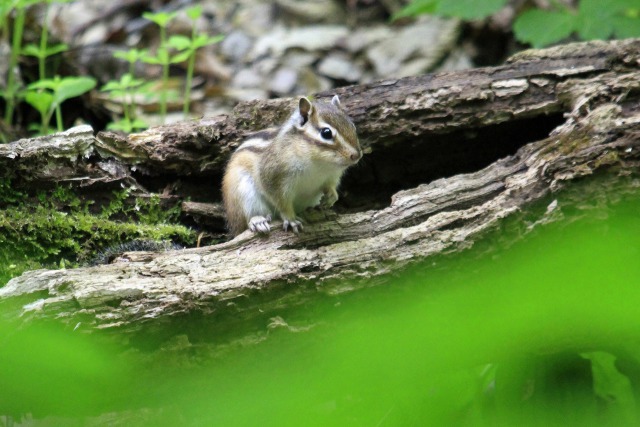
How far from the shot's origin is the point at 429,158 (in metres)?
4.04

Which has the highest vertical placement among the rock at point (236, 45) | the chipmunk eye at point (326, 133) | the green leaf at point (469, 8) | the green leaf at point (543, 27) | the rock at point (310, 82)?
the green leaf at point (469, 8)

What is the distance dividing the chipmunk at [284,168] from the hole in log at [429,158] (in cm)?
33

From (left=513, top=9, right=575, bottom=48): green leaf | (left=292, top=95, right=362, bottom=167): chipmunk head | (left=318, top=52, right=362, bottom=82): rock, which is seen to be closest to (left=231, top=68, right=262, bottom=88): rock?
→ (left=318, top=52, right=362, bottom=82): rock

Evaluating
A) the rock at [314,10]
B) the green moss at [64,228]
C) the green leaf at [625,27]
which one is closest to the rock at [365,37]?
the rock at [314,10]

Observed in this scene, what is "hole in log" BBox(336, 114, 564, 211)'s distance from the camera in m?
3.92

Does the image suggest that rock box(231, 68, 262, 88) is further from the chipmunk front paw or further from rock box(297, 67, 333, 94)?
the chipmunk front paw

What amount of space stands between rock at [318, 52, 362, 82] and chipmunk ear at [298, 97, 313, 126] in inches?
153

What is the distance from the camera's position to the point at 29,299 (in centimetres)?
252

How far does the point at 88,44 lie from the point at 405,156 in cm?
449

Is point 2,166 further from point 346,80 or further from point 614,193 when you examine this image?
point 346,80

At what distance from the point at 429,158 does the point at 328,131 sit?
2.56 ft

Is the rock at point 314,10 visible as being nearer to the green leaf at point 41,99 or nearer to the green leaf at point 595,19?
the green leaf at point 595,19

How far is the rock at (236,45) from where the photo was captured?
7773 mm

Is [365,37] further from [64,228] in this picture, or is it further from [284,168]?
[64,228]
